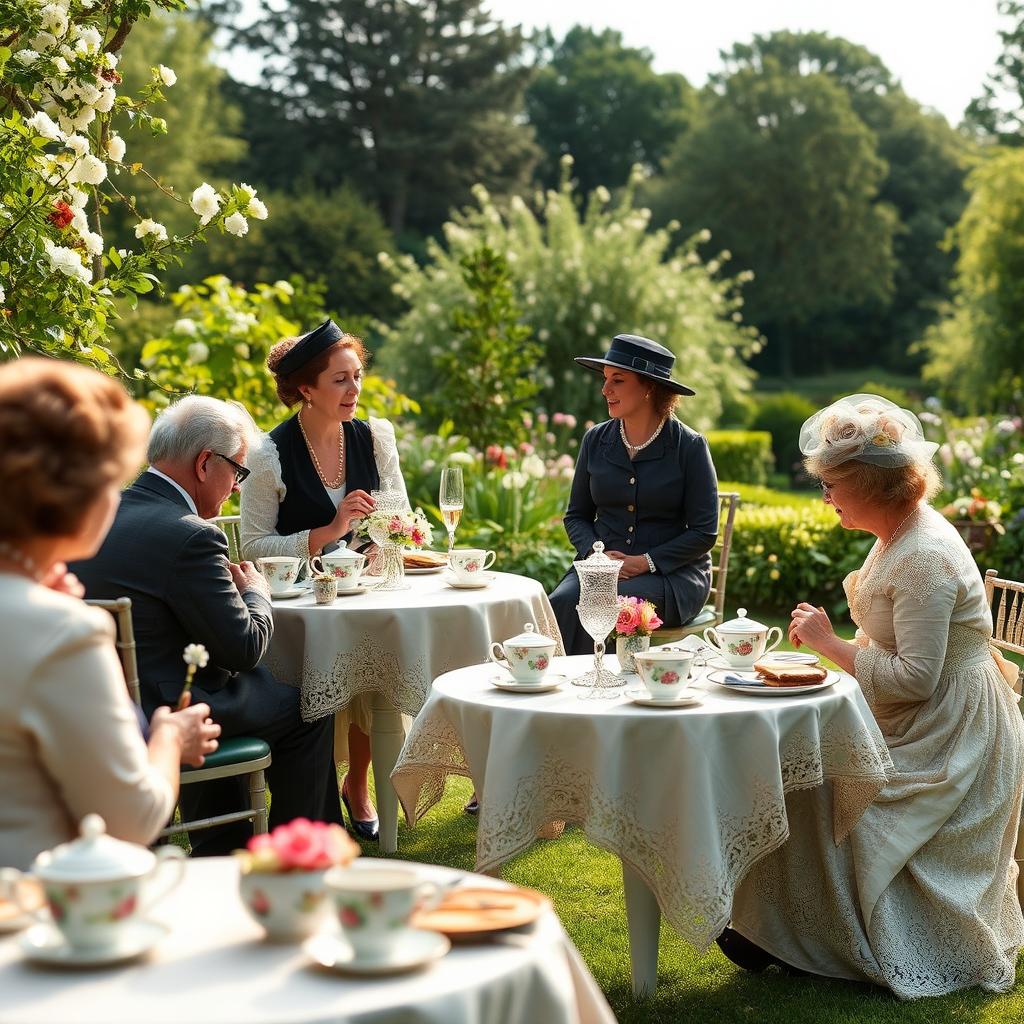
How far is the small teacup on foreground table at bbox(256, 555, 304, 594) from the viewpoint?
4.80 metres

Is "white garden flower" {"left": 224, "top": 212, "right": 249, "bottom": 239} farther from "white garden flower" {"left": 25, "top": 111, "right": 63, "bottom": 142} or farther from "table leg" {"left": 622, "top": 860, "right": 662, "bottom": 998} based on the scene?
"table leg" {"left": 622, "top": 860, "right": 662, "bottom": 998}

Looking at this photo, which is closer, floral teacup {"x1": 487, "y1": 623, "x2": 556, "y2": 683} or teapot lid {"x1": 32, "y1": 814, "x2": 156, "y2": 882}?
teapot lid {"x1": 32, "y1": 814, "x2": 156, "y2": 882}

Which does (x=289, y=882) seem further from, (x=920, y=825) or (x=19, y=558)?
(x=920, y=825)

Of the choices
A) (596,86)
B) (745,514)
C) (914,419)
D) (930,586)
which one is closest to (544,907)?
(930,586)

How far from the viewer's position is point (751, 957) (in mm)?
4047

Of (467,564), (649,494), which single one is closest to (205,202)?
(467,564)

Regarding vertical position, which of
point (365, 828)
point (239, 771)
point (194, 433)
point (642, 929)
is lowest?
point (365, 828)

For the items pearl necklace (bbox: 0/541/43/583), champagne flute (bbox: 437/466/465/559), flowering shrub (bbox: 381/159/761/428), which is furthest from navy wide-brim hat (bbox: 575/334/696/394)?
flowering shrub (bbox: 381/159/761/428)

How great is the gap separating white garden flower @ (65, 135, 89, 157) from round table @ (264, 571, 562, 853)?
6.28ft

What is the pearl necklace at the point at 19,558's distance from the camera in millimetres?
1963

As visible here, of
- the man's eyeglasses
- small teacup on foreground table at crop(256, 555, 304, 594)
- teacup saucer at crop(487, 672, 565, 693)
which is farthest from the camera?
small teacup on foreground table at crop(256, 555, 304, 594)

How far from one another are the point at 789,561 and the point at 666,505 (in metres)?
4.70

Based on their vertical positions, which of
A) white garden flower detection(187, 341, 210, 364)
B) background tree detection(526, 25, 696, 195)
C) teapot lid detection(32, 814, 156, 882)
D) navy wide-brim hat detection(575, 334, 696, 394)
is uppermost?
background tree detection(526, 25, 696, 195)

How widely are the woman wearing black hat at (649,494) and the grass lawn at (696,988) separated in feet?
3.99
